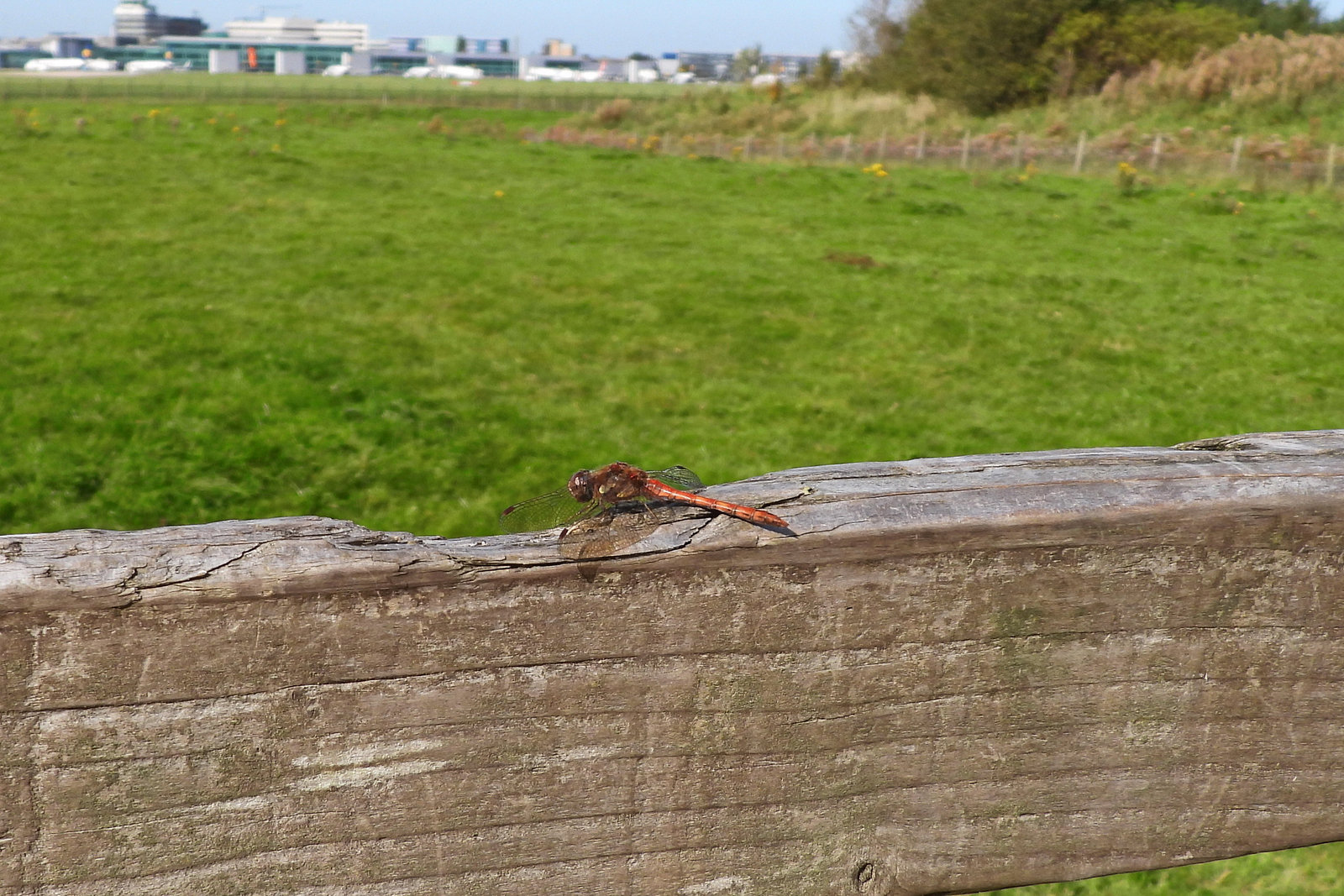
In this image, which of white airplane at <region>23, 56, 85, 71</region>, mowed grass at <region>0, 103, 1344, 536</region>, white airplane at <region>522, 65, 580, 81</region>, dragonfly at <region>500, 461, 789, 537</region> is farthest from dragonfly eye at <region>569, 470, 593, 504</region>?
white airplane at <region>23, 56, 85, 71</region>

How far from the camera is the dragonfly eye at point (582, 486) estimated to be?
1.18 m

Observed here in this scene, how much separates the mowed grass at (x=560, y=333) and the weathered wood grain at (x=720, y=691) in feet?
16.1

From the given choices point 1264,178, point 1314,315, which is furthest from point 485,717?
point 1264,178

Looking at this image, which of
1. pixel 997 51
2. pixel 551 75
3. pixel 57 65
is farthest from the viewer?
pixel 551 75

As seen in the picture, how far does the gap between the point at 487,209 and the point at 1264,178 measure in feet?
41.0

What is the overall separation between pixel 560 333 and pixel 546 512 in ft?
25.5

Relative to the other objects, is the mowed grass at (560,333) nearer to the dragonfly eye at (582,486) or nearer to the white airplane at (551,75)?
the dragonfly eye at (582,486)

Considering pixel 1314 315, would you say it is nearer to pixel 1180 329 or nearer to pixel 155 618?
pixel 1180 329

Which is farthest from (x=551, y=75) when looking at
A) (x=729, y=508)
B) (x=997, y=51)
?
(x=729, y=508)

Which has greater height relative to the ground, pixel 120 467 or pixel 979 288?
pixel 979 288

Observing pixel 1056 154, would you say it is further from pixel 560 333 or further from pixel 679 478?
pixel 679 478

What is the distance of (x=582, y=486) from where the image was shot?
3.97 feet

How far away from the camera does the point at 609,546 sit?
1.03 metres

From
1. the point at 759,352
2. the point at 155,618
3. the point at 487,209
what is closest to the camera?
the point at 155,618
